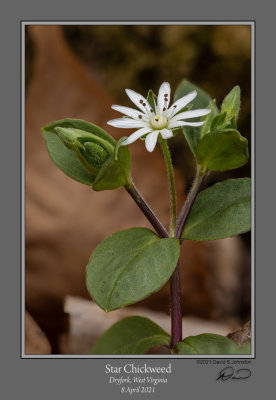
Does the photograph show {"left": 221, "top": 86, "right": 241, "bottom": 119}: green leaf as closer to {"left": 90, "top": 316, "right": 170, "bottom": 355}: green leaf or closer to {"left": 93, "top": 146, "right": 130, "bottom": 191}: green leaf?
{"left": 93, "top": 146, "right": 130, "bottom": 191}: green leaf

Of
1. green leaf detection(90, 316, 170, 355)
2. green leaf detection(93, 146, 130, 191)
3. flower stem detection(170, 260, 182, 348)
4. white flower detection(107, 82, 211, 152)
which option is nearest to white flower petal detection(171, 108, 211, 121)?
white flower detection(107, 82, 211, 152)

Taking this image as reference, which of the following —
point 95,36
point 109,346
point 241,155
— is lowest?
point 109,346

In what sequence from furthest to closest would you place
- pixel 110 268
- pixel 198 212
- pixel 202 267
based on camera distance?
pixel 202 267 → pixel 198 212 → pixel 110 268

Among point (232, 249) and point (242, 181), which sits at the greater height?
point (242, 181)

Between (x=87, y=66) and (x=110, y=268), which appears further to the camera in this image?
(x=87, y=66)

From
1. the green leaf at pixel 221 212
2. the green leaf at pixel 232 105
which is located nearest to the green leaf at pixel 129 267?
the green leaf at pixel 221 212

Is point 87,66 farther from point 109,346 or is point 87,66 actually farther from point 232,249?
point 109,346
